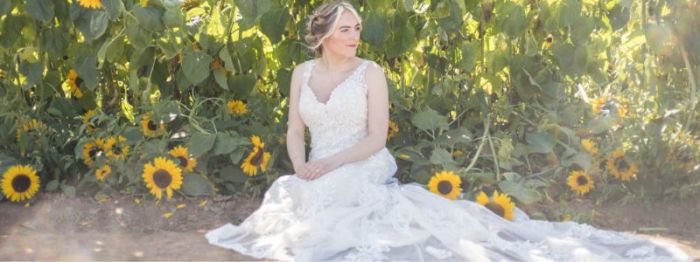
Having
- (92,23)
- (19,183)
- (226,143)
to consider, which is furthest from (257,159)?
(19,183)

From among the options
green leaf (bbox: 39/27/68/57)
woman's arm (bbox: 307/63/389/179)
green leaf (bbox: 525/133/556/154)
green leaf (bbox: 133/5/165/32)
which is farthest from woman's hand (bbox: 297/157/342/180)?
green leaf (bbox: 39/27/68/57)

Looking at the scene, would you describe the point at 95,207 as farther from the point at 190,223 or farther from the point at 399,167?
the point at 399,167

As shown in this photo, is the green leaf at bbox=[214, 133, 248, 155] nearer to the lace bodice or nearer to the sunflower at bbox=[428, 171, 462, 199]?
the lace bodice

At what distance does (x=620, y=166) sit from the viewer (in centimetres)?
334

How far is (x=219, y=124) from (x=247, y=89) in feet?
0.52

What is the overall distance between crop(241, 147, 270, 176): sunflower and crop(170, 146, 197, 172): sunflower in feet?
0.53

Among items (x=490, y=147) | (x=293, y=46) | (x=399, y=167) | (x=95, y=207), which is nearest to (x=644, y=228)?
(x=490, y=147)

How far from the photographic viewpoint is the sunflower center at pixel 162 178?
3201mm

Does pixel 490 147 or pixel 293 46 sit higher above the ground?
pixel 293 46

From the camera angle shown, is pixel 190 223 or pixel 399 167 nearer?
pixel 190 223

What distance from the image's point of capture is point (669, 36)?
10.9 ft

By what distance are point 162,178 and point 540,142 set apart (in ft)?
4.01

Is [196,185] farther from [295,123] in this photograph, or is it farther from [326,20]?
[326,20]

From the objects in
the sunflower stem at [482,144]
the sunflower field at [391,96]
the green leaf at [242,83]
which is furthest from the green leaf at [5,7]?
the sunflower stem at [482,144]
